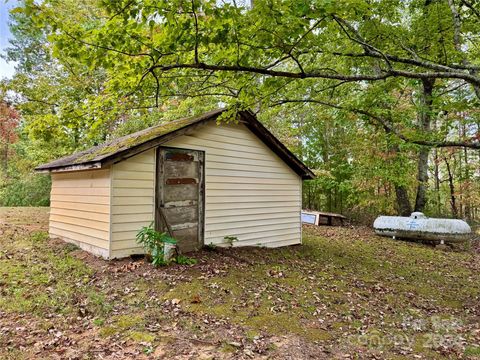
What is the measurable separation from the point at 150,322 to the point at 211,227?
11.6 feet

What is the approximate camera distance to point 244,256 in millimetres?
7246

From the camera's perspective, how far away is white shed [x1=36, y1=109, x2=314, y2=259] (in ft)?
20.2

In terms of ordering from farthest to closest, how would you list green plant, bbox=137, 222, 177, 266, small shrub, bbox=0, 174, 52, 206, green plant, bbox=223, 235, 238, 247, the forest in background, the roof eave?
small shrub, bbox=0, 174, 52, 206
green plant, bbox=223, 235, 238, 247
green plant, bbox=137, 222, 177, 266
the roof eave
the forest in background

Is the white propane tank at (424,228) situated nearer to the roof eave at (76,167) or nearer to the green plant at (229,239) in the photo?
the green plant at (229,239)

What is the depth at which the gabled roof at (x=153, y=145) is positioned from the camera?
589cm

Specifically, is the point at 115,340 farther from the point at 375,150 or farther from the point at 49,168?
the point at 375,150

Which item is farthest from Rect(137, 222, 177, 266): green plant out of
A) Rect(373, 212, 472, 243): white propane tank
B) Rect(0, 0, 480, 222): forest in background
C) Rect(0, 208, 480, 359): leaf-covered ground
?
Rect(373, 212, 472, 243): white propane tank

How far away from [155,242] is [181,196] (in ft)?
4.23

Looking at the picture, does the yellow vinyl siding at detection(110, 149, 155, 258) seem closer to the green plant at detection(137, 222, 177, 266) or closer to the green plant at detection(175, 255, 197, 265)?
the green plant at detection(137, 222, 177, 266)

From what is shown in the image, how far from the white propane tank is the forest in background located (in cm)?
176

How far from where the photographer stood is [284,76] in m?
4.59

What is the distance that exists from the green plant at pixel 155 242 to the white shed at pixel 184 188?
1.01ft

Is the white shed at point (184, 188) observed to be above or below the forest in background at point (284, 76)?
below

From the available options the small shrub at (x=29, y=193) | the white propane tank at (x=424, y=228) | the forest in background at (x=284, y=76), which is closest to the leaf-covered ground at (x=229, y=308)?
the forest in background at (x=284, y=76)
